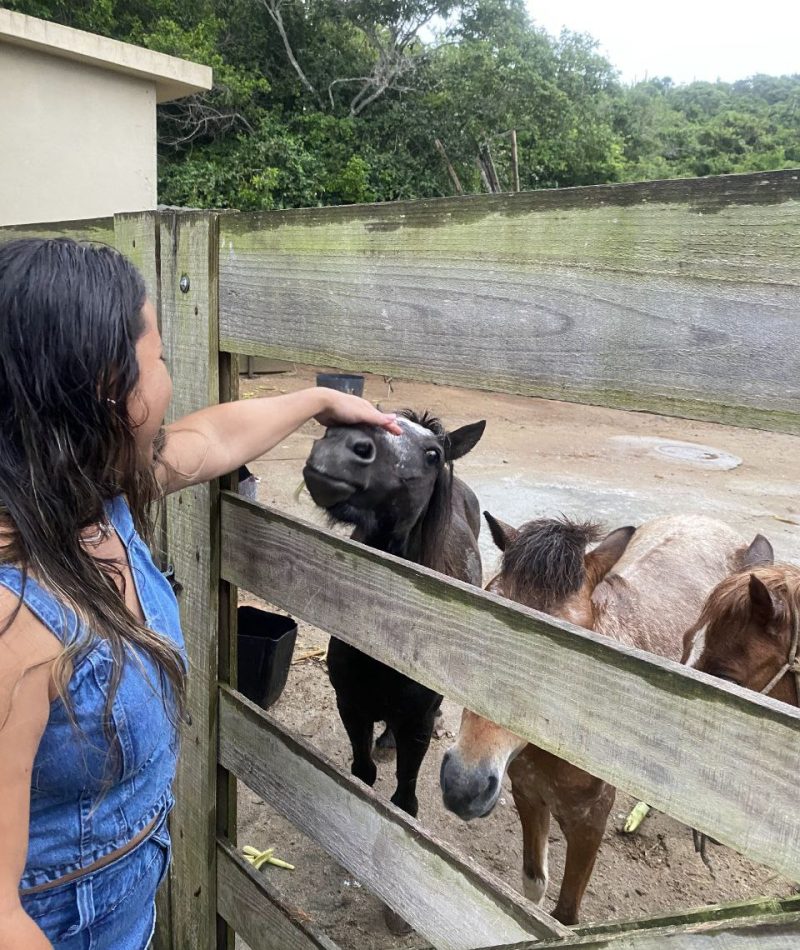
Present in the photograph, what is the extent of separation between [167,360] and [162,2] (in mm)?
18082

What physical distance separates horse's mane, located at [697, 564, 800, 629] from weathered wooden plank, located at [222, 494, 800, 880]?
119 centimetres

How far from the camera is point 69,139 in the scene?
7.03m

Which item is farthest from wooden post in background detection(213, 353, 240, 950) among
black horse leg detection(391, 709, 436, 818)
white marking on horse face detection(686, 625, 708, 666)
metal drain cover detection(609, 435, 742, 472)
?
metal drain cover detection(609, 435, 742, 472)

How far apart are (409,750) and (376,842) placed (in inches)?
58.4

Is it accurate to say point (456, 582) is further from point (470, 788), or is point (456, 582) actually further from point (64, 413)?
point (470, 788)

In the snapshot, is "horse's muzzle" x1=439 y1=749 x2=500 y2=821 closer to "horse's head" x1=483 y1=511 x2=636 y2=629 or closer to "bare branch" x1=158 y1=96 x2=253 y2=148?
"horse's head" x1=483 y1=511 x2=636 y2=629

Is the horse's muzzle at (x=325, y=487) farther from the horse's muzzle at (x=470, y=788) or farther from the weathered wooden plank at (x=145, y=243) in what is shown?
the horse's muzzle at (x=470, y=788)

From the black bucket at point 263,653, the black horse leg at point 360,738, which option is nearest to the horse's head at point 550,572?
the black horse leg at point 360,738

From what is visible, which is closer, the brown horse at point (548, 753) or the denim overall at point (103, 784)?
the denim overall at point (103, 784)

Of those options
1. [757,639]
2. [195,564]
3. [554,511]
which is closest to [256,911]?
[195,564]

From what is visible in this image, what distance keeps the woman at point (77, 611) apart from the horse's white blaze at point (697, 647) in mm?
1555

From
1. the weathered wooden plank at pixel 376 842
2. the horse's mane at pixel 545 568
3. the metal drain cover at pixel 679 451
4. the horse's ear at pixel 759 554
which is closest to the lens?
the weathered wooden plank at pixel 376 842

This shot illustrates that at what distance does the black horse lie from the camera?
6.27 ft

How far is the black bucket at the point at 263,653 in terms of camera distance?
3.53 meters
